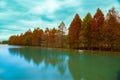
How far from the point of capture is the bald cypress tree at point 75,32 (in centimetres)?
4758

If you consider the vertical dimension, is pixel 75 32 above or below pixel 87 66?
above

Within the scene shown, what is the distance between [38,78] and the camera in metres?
12.0

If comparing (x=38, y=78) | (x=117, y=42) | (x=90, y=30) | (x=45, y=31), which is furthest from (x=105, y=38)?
(x=45, y=31)

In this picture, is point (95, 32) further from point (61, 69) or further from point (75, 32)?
point (61, 69)

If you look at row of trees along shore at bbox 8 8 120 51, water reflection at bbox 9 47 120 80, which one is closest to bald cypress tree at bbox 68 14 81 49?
row of trees along shore at bbox 8 8 120 51

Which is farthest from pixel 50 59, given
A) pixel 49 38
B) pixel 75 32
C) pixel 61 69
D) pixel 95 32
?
pixel 49 38

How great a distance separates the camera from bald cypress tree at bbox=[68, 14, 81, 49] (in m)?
47.6

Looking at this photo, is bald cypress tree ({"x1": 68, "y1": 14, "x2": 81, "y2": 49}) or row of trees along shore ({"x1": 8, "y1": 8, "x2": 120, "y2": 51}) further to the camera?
bald cypress tree ({"x1": 68, "y1": 14, "x2": 81, "y2": 49})

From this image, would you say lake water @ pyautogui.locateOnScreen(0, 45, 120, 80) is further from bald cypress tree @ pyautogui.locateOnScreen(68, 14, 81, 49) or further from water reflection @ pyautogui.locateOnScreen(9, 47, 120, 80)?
bald cypress tree @ pyautogui.locateOnScreen(68, 14, 81, 49)

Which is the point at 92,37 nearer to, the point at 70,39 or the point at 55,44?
the point at 70,39

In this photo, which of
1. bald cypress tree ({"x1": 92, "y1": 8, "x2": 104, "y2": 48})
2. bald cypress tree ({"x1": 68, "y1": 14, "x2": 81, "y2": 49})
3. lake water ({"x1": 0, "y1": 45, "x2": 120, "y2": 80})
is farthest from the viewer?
bald cypress tree ({"x1": 68, "y1": 14, "x2": 81, "y2": 49})

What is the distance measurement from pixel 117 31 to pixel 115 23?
1.59 m

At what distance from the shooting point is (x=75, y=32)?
47.8 meters

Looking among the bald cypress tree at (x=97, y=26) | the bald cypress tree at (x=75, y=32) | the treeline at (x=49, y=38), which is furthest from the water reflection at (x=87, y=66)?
the treeline at (x=49, y=38)
